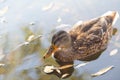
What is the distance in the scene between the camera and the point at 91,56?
379 cm

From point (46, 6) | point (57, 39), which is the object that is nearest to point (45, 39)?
point (57, 39)

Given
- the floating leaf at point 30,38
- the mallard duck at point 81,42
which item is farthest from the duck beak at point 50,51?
the floating leaf at point 30,38

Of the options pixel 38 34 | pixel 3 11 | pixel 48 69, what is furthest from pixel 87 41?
pixel 3 11

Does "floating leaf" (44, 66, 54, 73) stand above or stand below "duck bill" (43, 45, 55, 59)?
below

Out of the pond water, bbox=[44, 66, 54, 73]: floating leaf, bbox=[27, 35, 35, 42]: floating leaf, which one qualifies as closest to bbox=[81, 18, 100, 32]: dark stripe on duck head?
the pond water

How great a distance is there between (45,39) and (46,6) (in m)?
1.01

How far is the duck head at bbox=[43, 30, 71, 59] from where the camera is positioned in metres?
3.76

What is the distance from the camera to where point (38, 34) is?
4398 mm

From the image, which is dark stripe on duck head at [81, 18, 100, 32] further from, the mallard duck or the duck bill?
the duck bill

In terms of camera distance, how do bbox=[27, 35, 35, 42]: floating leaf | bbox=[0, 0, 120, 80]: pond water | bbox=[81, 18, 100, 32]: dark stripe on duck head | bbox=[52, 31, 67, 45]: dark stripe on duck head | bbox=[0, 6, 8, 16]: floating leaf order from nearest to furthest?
1. bbox=[0, 0, 120, 80]: pond water
2. bbox=[52, 31, 67, 45]: dark stripe on duck head
3. bbox=[81, 18, 100, 32]: dark stripe on duck head
4. bbox=[27, 35, 35, 42]: floating leaf
5. bbox=[0, 6, 8, 16]: floating leaf

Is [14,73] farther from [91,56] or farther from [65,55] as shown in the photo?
[91,56]

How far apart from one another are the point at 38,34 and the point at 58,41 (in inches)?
25.8

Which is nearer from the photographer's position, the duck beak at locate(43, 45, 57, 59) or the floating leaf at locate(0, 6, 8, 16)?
the duck beak at locate(43, 45, 57, 59)

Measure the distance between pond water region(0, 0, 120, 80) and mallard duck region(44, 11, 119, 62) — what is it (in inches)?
3.8
